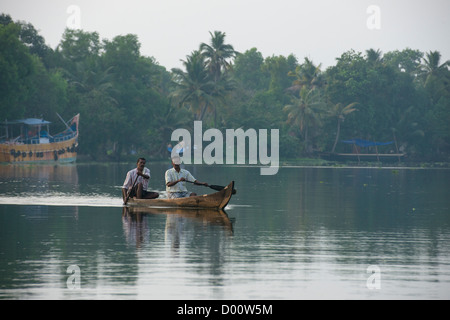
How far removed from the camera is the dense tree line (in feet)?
249

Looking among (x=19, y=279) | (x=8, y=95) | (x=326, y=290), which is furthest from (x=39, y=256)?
(x=8, y=95)

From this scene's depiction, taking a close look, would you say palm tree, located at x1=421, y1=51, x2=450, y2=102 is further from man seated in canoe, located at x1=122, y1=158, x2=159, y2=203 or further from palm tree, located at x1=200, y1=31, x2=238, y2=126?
man seated in canoe, located at x1=122, y1=158, x2=159, y2=203

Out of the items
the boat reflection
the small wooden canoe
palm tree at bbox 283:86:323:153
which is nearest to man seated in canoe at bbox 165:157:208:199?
the small wooden canoe

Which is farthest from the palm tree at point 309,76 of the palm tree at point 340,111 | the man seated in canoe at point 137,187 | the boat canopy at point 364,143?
the man seated in canoe at point 137,187

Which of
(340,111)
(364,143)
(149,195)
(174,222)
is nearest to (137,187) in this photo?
(149,195)

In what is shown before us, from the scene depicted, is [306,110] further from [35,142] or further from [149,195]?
[149,195]

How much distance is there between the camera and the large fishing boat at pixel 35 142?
65.8 metres

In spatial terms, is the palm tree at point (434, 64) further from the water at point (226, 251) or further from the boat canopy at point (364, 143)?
the water at point (226, 251)

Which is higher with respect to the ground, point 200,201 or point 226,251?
point 200,201

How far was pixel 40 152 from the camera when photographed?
6856 cm

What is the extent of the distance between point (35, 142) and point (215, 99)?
21.1 m

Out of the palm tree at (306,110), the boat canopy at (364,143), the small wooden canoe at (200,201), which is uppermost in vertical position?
the palm tree at (306,110)
